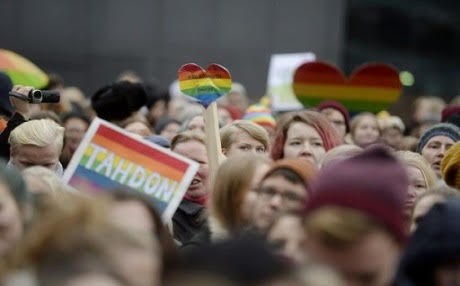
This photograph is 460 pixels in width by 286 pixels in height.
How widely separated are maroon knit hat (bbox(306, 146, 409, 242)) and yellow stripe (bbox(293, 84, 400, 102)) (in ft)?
25.7

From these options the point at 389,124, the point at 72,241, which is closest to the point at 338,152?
the point at 72,241

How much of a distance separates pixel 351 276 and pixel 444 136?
6.11 meters

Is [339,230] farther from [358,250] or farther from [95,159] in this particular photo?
[95,159]

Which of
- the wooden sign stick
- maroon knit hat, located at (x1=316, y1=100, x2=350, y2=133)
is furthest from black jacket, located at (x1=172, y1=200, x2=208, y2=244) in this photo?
maroon knit hat, located at (x1=316, y1=100, x2=350, y2=133)

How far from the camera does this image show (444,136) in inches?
440

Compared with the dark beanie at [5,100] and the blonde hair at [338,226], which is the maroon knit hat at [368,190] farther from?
the dark beanie at [5,100]

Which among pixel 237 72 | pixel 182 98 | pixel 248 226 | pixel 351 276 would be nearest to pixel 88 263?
pixel 351 276

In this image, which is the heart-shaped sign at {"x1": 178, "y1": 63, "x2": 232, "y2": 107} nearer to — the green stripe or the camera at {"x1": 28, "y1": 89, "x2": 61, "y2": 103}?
the camera at {"x1": 28, "y1": 89, "x2": 61, "y2": 103}

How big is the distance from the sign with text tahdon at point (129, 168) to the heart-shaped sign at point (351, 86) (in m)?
6.06

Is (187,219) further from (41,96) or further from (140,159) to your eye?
(140,159)

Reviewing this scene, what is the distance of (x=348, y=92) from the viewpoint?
13.7 meters

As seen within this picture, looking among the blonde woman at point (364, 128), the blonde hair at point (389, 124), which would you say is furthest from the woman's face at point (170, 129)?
the blonde hair at point (389, 124)

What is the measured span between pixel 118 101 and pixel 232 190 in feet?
15.7

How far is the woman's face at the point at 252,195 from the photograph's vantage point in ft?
22.6
